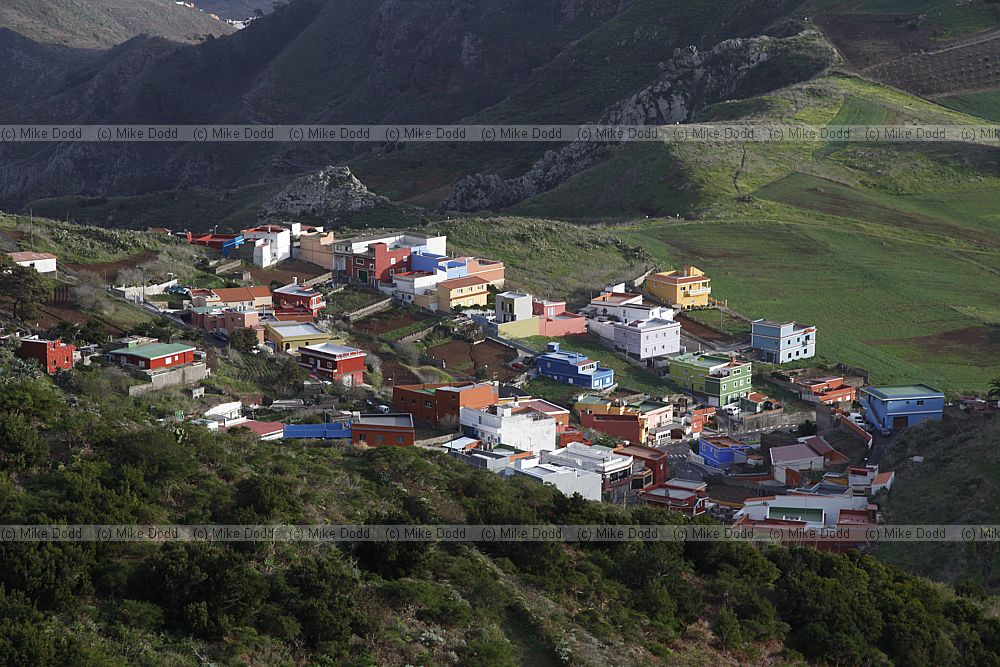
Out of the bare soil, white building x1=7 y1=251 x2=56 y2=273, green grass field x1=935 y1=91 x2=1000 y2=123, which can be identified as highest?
green grass field x1=935 y1=91 x2=1000 y2=123

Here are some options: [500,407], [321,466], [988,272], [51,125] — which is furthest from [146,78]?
[321,466]

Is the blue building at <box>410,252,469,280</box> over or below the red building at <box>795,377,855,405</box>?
over

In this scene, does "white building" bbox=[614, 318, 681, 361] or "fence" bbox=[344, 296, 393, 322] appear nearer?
"white building" bbox=[614, 318, 681, 361]

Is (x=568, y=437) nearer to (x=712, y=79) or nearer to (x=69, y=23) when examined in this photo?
(x=712, y=79)

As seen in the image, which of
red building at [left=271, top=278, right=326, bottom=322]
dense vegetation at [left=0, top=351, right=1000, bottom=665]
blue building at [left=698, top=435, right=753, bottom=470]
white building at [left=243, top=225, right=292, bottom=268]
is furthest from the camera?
white building at [left=243, top=225, right=292, bottom=268]

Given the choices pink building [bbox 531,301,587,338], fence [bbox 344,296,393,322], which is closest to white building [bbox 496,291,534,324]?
pink building [bbox 531,301,587,338]

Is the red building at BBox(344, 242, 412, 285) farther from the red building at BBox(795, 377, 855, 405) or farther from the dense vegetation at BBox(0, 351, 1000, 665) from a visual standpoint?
the dense vegetation at BBox(0, 351, 1000, 665)

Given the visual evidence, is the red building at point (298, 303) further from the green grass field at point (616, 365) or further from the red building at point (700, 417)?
the red building at point (700, 417)
